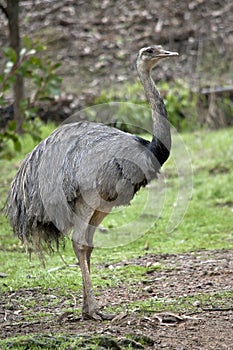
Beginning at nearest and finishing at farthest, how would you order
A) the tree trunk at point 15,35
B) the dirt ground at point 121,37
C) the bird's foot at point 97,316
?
the bird's foot at point 97,316
the tree trunk at point 15,35
the dirt ground at point 121,37

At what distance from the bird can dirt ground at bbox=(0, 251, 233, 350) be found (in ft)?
0.91

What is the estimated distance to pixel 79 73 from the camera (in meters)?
13.8

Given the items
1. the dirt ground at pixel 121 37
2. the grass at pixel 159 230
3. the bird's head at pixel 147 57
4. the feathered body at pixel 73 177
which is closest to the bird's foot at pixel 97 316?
the grass at pixel 159 230

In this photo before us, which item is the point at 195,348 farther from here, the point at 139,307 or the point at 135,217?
the point at 135,217

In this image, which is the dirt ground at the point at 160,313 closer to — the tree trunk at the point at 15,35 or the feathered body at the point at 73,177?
the feathered body at the point at 73,177

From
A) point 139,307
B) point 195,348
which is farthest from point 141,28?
point 195,348

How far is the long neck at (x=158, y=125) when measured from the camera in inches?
211

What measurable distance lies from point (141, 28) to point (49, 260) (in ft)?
27.3

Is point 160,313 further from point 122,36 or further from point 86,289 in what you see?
point 122,36

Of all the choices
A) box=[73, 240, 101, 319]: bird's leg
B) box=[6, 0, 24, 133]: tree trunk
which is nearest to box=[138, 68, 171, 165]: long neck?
Answer: box=[73, 240, 101, 319]: bird's leg

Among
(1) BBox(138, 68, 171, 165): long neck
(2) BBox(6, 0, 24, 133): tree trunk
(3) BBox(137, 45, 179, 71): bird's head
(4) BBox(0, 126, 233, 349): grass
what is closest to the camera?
(1) BBox(138, 68, 171, 165): long neck

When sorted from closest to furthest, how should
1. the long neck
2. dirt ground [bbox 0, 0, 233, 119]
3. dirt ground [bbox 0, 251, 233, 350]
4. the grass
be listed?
1. dirt ground [bbox 0, 251, 233, 350]
2. the long neck
3. the grass
4. dirt ground [bbox 0, 0, 233, 119]

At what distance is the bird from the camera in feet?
16.9

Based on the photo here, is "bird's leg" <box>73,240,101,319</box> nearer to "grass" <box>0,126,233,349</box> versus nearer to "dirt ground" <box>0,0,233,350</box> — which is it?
"grass" <box>0,126,233,349</box>
